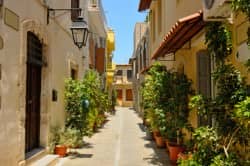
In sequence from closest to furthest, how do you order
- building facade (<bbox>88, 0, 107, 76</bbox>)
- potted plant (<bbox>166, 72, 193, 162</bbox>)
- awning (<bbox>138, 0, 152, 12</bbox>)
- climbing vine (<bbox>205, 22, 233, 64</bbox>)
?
climbing vine (<bbox>205, 22, 233, 64</bbox>)
potted plant (<bbox>166, 72, 193, 162</bbox>)
awning (<bbox>138, 0, 152, 12</bbox>)
building facade (<bbox>88, 0, 107, 76</bbox>)

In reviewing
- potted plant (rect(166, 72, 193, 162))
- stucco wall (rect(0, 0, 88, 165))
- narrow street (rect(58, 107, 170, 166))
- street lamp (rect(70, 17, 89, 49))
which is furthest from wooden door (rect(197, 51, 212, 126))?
stucco wall (rect(0, 0, 88, 165))

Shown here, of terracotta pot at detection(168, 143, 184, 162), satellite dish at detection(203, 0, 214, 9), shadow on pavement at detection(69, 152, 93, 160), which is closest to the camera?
satellite dish at detection(203, 0, 214, 9)

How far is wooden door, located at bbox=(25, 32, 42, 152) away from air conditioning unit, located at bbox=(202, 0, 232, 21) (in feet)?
15.6

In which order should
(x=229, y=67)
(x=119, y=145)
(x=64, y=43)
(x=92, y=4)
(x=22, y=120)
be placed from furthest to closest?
1. (x=92, y=4)
2. (x=119, y=145)
3. (x=64, y=43)
4. (x=22, y=120)
5. (x=229, y=67)

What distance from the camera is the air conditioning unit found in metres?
5.00

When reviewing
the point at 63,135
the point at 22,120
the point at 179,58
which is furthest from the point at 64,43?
the point at 22,120

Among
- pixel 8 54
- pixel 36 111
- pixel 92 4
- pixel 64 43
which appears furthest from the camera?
pixel 92 4

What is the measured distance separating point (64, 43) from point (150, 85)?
320cm

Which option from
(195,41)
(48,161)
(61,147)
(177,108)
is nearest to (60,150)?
(61,147)

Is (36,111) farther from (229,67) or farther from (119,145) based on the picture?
(229,67)

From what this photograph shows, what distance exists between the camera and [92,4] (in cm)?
2062

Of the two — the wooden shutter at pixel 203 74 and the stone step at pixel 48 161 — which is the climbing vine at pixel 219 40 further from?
the stone step at pixel 48 161

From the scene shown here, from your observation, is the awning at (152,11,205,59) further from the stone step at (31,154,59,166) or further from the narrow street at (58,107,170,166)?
the stone step at (31,154,59,166)

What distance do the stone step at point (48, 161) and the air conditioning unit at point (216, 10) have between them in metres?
5.21
